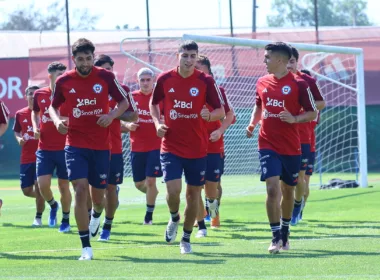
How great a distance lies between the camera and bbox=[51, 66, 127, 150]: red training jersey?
36.7 ft

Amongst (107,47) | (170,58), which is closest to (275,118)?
(170,58)

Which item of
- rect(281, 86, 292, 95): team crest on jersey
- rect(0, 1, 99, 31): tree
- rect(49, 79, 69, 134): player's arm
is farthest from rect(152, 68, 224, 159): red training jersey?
rect(0, 1, 99, 31): tree

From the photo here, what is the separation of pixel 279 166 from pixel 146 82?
4.78 meters

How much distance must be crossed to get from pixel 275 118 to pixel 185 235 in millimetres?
1593

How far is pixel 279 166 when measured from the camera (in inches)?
448

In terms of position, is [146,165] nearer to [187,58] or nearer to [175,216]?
[175,216]

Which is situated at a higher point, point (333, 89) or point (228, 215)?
point (333, 89)

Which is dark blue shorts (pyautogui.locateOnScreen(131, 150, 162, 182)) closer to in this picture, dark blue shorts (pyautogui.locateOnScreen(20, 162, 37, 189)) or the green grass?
the green grass

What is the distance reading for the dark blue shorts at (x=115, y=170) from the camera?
13.6 m

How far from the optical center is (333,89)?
3212cm

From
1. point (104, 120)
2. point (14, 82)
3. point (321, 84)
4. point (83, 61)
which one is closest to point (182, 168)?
point (104, 120)

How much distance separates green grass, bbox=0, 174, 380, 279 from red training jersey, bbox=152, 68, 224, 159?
1.15 metres

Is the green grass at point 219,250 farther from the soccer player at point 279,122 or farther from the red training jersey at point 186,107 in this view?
the red training jersey at point 186,107

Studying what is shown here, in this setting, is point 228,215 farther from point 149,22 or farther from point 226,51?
point 149,22
